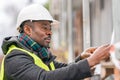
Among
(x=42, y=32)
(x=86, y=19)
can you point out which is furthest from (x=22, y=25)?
(x=86, y=19)

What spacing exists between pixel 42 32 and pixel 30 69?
509 mm

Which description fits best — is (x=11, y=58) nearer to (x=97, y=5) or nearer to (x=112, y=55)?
(x=112, y=55)

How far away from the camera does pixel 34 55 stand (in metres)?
4.63

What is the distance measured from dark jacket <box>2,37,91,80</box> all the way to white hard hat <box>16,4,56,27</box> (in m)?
0.21

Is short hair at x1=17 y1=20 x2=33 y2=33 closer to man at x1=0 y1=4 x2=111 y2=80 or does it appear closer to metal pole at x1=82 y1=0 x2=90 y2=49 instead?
man at x1=0 y1=4 x2=111 y2=80

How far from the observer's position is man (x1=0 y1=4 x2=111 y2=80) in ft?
13.7

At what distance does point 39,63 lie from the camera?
465 cm

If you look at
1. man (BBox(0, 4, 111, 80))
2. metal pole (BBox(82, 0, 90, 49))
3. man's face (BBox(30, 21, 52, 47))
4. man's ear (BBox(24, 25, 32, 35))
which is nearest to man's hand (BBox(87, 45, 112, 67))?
man (BBox(0, 4, 111, 80))

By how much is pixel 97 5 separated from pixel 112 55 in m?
7.23

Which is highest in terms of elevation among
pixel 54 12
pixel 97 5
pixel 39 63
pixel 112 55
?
pixel 112 55

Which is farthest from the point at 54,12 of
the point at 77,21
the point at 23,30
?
the point at 23,30

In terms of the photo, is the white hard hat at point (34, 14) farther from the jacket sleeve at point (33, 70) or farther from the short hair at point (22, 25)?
the jacket sleeve at point (33, 70)

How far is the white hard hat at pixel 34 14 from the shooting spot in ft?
15.5

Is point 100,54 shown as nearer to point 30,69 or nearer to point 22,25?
point 30,69
